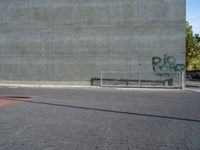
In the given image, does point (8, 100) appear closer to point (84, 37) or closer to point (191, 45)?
point (84, 37)

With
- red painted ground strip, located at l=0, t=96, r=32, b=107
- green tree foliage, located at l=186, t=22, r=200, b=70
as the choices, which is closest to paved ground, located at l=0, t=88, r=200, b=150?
red painted ground strip, located at l=0, t=96, r=32, b=107

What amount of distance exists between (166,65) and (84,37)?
25.7 feet

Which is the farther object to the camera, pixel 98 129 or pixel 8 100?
pixel 8 100

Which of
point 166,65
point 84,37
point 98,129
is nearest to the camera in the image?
point 98,129

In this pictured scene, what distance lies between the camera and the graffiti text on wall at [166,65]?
69.3 feet

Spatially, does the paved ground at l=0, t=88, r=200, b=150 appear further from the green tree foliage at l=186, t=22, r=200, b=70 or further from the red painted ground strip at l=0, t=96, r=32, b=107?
the green tree foliage at l=186, t=22, r=200, b=70

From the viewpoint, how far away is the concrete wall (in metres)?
21.3

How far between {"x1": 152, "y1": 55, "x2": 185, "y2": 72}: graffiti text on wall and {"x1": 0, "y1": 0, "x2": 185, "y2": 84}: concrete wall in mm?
277

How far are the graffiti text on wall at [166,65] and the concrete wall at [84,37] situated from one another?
277 mm

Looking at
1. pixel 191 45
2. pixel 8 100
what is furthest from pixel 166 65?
pixel 191 45

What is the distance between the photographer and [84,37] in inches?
883

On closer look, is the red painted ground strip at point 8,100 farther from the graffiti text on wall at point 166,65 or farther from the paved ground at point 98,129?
the graffiti text on wall at point 166,65

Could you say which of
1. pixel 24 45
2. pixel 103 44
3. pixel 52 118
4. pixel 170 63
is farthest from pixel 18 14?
pixel 52 118

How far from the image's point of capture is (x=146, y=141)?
5.48m
